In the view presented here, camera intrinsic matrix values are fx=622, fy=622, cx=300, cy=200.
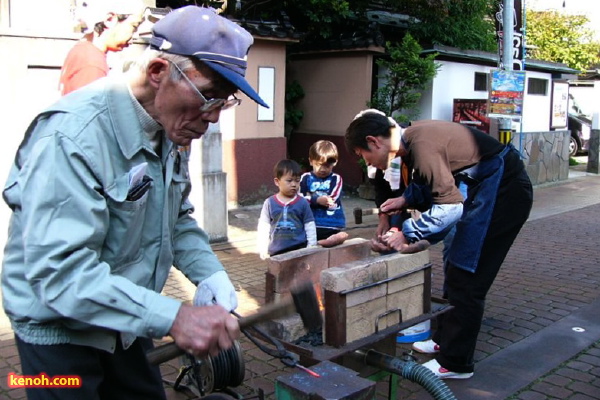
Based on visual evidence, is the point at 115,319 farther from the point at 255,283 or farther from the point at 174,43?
the point at 255,283

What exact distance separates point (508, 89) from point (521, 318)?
222 inches

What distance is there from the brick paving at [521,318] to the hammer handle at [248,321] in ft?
5.95

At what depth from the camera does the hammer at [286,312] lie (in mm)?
2039

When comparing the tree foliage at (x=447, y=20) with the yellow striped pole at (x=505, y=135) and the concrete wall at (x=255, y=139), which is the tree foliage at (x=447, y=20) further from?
the concrete wall at (x=255, y=139)

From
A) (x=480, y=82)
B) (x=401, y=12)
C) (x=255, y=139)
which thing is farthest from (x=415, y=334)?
(x=401, y=12)

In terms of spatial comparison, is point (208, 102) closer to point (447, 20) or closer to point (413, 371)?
point (413, 371)

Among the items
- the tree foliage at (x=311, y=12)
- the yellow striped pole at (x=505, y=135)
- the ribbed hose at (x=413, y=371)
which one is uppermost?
the tree foliage at (x=311, y=12)

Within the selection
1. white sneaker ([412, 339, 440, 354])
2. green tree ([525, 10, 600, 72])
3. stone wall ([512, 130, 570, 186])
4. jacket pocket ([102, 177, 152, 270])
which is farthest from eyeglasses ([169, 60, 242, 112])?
green tree ([525, 10, 600, 72])

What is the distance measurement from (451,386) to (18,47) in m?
5.03

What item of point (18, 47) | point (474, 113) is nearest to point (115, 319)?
point (18, 47)

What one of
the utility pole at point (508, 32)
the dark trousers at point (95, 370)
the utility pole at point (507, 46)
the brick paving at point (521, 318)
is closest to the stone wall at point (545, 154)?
the utility pole at point (507, 46)

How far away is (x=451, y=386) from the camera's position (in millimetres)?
4211

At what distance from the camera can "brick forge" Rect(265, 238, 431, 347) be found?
3.13 meters

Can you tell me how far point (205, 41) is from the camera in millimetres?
1936
